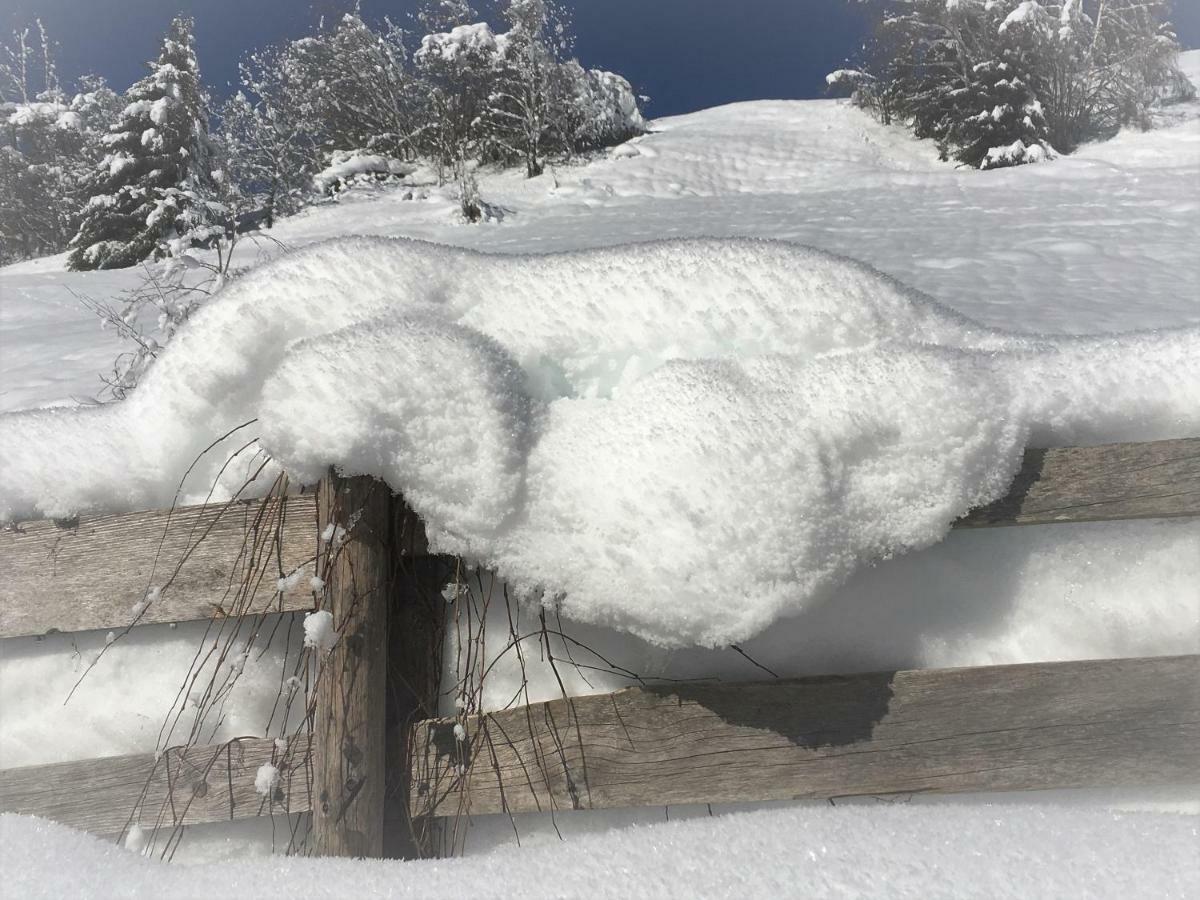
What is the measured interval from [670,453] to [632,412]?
0.41 ft

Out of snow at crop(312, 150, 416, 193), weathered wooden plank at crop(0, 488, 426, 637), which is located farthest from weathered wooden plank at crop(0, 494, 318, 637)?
snow at crop(312, 150, 416, 193)

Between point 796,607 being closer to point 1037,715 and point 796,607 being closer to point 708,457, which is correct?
point 708,457

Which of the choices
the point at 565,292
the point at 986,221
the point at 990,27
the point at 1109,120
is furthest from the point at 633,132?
the point at 565,292

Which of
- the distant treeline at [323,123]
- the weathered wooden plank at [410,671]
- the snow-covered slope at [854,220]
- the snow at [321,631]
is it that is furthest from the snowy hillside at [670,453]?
the distant treeline at [323,123]

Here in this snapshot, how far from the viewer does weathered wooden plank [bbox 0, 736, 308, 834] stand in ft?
4.62

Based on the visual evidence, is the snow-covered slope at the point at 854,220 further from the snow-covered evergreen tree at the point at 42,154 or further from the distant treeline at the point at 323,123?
the snow-covered evergreen tree at the point at 42,154

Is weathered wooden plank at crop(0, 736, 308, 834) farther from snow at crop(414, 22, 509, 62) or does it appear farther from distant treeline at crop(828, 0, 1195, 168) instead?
snow at crop(414, 22, 509, 62)

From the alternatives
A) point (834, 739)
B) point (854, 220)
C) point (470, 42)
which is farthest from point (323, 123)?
point (834, 739)

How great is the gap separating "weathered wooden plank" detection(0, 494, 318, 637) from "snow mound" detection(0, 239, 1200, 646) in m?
0.07

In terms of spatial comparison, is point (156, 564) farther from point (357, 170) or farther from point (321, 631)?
point (357, 170)

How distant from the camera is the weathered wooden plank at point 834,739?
1.25m

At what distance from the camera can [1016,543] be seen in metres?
1.35

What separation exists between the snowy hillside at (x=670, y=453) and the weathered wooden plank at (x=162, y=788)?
89 mm

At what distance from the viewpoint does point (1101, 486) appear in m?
1.24
